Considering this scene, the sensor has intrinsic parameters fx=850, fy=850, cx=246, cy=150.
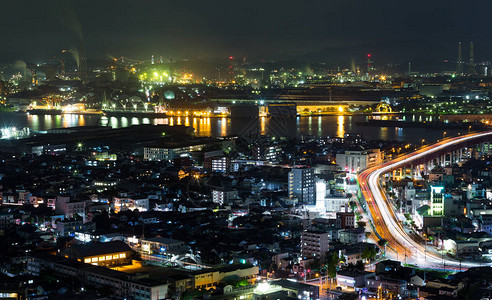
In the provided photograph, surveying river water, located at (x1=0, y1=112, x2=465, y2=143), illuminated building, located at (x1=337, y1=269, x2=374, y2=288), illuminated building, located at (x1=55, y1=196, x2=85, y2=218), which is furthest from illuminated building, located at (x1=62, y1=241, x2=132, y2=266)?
river water, located at (x1=0, y1=112, x2=465, y2=143)

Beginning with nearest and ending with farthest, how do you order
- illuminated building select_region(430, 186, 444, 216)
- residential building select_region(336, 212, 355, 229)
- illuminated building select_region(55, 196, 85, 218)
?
1. residential building select_region(336, 212, 355, 229)
2. illuminated building select_region(55, 196, 85, 218)
3. illuminated building select_region(430, 186, 444, 216)

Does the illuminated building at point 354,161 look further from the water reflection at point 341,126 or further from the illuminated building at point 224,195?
the water reflection at point 341,126

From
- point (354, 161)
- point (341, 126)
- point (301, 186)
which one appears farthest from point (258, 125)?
point (301, 186)

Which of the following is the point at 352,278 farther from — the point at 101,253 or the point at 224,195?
the point at 224,195

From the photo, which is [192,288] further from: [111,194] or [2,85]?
[2,85]

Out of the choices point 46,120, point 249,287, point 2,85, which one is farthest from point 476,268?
point 2,85

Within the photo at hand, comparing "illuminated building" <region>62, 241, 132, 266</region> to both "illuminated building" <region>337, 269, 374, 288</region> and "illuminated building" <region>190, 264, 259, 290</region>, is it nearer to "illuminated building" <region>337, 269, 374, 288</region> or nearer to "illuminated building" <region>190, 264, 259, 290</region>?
"illuminated building" <region>190, 264, 259, 290</region>
